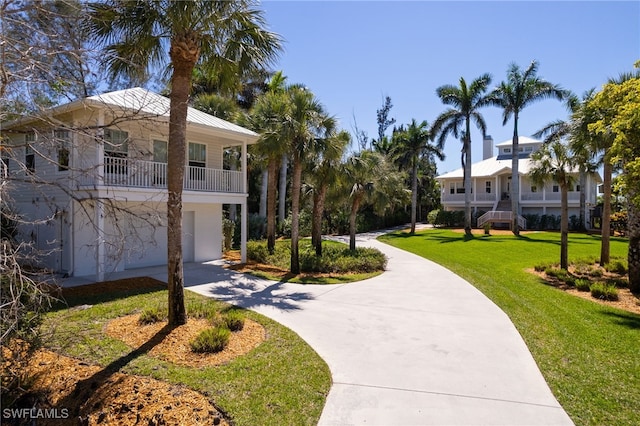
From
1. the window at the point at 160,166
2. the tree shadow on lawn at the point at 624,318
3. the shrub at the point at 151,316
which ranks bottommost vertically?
the tree shadow on lawn at the point at 624,318

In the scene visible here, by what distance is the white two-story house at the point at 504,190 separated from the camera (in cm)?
3597

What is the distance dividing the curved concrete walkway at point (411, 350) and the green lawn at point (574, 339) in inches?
12.5

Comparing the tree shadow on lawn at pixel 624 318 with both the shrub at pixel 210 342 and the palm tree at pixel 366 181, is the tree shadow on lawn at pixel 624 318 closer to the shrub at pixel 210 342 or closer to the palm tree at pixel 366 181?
the shrub at pixel 210 342

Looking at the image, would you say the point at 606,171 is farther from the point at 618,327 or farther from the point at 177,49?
the point at 177,49

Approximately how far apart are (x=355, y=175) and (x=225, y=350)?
1269 centimetres

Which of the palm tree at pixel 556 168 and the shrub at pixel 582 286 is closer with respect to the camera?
the shrub at pixel 582 286

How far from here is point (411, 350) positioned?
22.1ft

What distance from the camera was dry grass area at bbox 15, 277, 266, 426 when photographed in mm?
4570

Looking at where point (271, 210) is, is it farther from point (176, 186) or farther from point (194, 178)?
point (176, 186)

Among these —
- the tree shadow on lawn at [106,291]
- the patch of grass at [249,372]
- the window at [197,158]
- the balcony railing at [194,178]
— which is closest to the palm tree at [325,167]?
the balcony railing at [194,178]

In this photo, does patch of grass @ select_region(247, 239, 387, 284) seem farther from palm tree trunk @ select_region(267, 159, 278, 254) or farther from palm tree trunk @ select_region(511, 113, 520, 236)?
palm tree trunk @ select_region(511, 113, 520, 236)

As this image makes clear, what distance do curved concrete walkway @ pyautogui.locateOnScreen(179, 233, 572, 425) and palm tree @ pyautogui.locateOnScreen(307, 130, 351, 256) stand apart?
5.31 m

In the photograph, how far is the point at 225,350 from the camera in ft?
21.3

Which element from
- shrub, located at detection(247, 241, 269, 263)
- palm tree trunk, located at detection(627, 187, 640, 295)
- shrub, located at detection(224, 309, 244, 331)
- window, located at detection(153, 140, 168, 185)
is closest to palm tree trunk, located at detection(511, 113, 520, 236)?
palm tree trunk, located at detection(627, 187, 640, 295)
